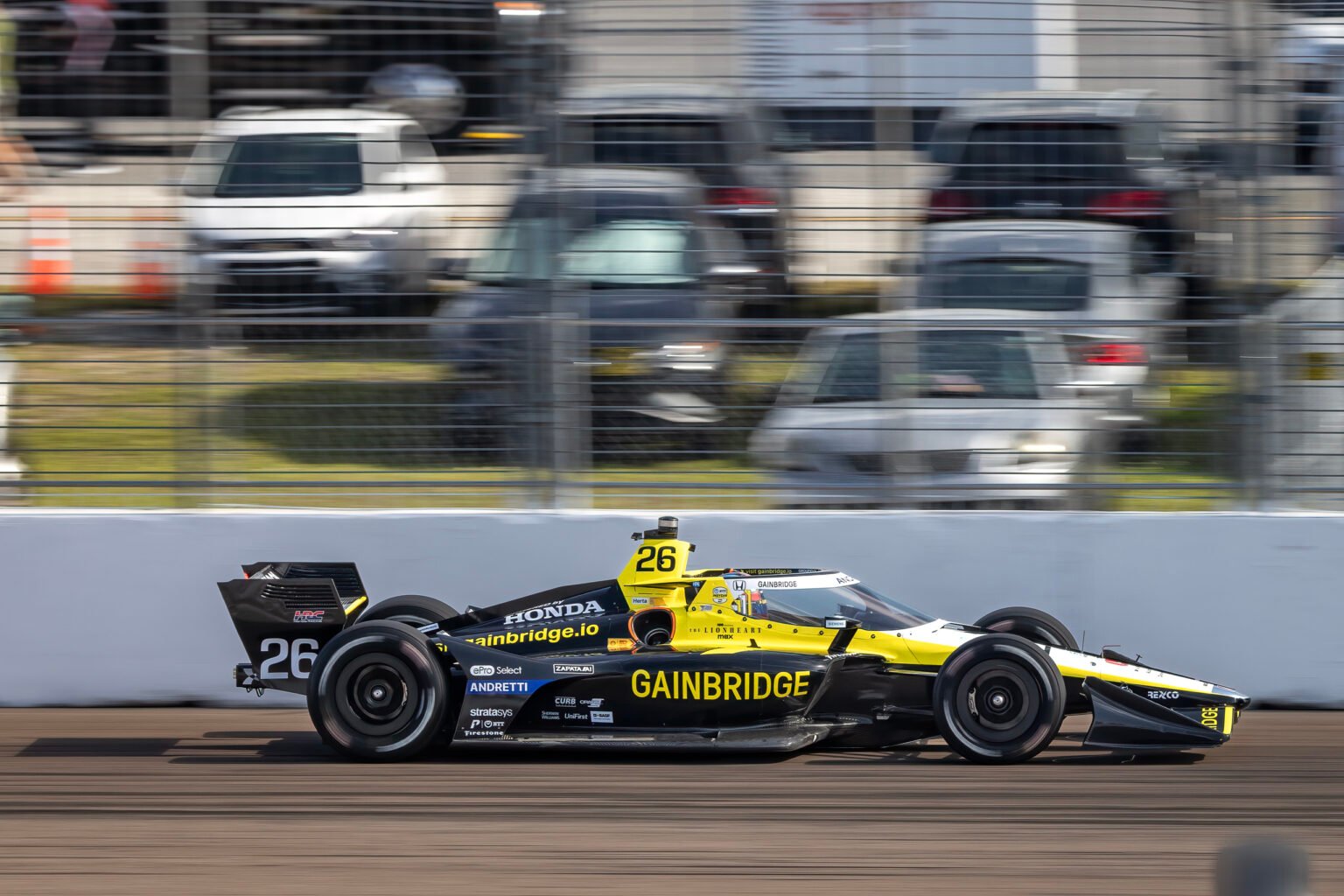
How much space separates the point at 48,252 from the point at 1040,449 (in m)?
4.73

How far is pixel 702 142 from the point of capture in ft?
25.5

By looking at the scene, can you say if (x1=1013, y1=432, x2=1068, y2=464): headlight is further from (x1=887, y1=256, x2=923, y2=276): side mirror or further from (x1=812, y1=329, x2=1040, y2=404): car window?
(x1=887, y1=256, x2=923, y2=276): side mirror

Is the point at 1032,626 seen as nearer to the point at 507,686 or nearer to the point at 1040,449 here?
the point at 1040,449

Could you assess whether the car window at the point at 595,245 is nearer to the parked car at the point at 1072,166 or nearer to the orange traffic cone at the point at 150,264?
the parked car at the point at 1072,166

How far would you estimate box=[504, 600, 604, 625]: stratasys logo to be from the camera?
22.1ft

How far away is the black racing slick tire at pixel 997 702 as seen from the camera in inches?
246

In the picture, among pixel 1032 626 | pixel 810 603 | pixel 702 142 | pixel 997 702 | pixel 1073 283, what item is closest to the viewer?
pixel 997 702

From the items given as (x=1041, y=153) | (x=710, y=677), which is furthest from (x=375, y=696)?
(x=1041, y=153)

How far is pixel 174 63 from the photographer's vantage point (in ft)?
25.5

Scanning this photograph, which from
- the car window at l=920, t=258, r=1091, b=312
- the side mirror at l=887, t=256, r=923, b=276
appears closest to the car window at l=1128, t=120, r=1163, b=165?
the car window at l=920, t=258, r=1091, b=312

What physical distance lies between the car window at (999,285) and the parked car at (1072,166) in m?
0.23

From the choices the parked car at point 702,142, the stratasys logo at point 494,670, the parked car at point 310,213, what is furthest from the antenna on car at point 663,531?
the parked car at point 310,213

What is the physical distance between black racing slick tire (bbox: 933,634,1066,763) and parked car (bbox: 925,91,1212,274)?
2.34 meters

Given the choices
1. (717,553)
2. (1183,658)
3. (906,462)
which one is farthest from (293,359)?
(1183,658)
